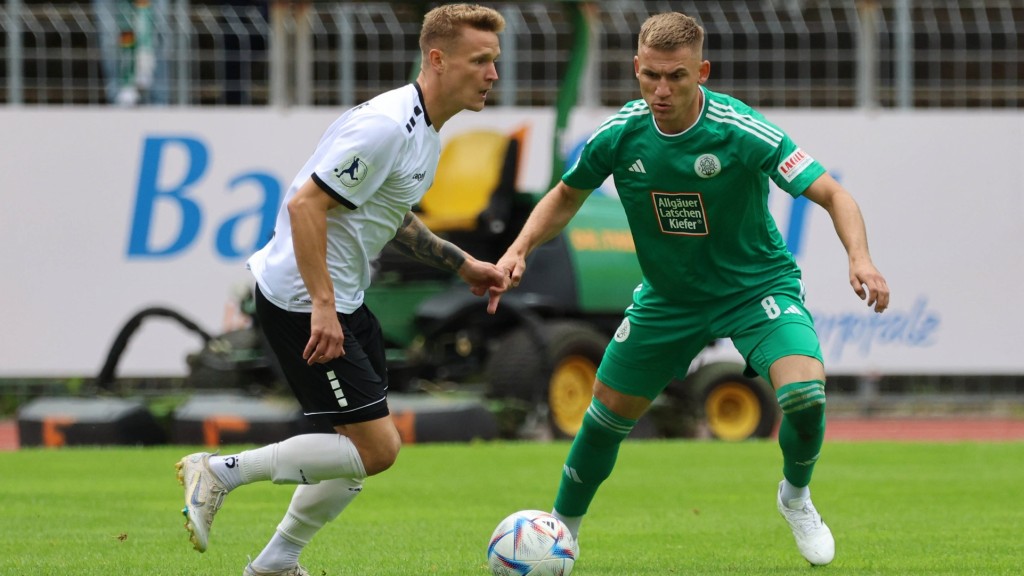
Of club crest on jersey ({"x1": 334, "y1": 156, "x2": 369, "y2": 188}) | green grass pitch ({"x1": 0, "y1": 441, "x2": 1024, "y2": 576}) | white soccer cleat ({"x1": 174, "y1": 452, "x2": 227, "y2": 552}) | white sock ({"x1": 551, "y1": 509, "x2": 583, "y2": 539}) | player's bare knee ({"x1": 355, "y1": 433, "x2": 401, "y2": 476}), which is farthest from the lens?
white sock ({"x1": 551, "y1": 509, "x2": 583, "y2": 539})

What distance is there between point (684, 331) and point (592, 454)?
61cm

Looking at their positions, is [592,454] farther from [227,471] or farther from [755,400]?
[755,400]

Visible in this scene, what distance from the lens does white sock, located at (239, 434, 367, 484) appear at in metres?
5.64

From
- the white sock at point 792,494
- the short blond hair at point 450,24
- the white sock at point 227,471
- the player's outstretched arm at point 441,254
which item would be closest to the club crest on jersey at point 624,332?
the player's outstretched arm at point 441,254

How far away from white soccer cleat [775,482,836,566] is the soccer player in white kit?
1.75m

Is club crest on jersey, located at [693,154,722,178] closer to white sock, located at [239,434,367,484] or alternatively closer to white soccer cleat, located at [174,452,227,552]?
white sock, located at [239,434,367,484]

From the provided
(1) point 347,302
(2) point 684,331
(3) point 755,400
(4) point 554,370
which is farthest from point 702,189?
(3) point 755,400

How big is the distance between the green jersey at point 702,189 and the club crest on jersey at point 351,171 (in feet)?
4.39

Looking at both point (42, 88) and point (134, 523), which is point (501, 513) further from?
point (42, 88)

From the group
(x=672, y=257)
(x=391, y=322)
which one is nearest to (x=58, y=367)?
(x=391, y=322)

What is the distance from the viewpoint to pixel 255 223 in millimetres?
15641

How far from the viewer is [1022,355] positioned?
16.3 metres

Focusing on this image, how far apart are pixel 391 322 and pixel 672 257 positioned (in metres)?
7.77

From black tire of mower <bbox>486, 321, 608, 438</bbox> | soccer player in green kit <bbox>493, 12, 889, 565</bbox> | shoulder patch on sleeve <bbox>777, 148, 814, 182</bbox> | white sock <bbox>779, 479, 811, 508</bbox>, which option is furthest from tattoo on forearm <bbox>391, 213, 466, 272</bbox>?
black tire of mower <bbox>486, 321, 608, 438</bbox>
